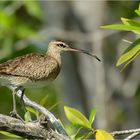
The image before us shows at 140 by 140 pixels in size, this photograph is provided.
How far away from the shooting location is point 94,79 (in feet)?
38.0

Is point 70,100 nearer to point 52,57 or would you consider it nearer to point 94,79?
point 94,79

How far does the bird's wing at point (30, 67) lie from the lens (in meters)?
6.73

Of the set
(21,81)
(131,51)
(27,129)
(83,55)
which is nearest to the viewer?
(131,51)

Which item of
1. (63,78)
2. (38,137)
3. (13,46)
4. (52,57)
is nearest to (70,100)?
(63,78)

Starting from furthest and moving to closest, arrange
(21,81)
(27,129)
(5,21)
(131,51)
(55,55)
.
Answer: (5,21)
(55,55)
(21,81)
(27,129)
(131,51)

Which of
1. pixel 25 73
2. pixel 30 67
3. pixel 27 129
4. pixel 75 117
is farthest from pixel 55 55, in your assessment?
pixel 75 117

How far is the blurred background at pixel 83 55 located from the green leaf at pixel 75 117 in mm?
5794

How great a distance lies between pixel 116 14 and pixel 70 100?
8.73 feet

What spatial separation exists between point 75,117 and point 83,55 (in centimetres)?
709

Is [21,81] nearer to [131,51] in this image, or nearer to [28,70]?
[28,70]

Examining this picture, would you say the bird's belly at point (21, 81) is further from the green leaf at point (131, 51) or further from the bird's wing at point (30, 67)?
the green leaf at point (131, 51)

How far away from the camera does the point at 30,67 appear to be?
22.5 feet

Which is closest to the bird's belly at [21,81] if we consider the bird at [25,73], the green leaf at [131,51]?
the bird at [25,73]

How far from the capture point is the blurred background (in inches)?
434
